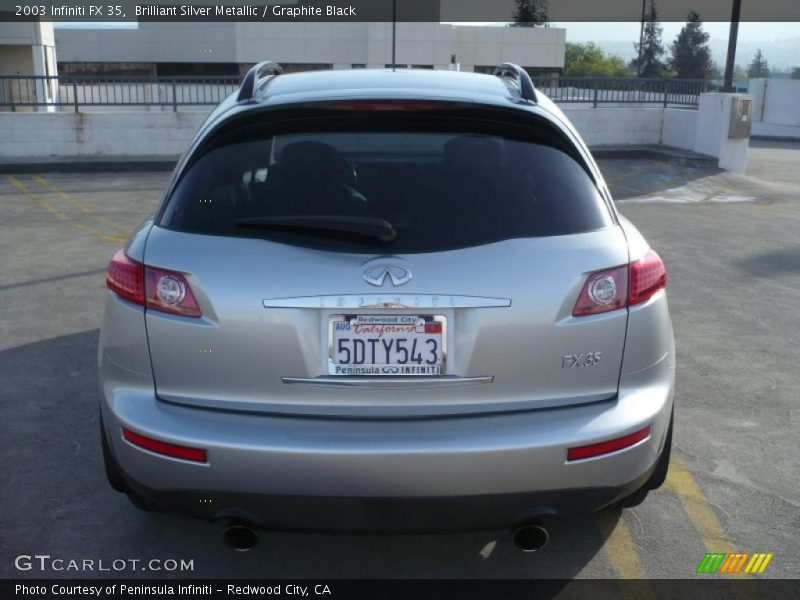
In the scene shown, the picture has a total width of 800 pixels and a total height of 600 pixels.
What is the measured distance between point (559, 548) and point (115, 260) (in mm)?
2011

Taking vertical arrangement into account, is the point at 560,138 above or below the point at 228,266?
above

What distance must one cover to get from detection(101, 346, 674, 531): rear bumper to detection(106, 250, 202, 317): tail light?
0.28 meters

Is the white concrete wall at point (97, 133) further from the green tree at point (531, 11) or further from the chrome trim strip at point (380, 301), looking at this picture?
the green tree at point (531, 11)

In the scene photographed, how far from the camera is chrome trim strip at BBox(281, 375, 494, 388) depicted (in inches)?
114

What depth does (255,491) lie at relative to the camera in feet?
9.44

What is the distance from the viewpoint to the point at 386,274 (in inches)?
112

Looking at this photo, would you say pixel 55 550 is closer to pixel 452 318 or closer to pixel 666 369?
pixel 452 318

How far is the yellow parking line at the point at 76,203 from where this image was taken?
1141 centimetres

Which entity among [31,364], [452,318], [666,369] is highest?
[452,318]

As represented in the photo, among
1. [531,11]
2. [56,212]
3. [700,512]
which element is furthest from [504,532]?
[531,11]

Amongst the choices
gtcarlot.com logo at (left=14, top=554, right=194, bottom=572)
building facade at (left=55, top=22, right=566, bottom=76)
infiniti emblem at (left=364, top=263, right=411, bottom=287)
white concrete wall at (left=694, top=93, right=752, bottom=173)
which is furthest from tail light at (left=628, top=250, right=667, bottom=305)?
building facade at (left=55, top=22, right=566, bottom=76)

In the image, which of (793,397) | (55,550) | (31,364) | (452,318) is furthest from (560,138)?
(31,364)

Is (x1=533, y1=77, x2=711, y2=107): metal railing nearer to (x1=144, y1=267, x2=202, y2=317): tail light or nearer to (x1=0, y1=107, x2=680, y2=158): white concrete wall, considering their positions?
(x1=0, y1=107, x2=680, y2=158): white concrete wall

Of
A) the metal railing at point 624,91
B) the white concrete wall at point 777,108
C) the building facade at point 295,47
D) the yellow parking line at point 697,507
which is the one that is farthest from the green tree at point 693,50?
the yellow parking line at point 697,507
